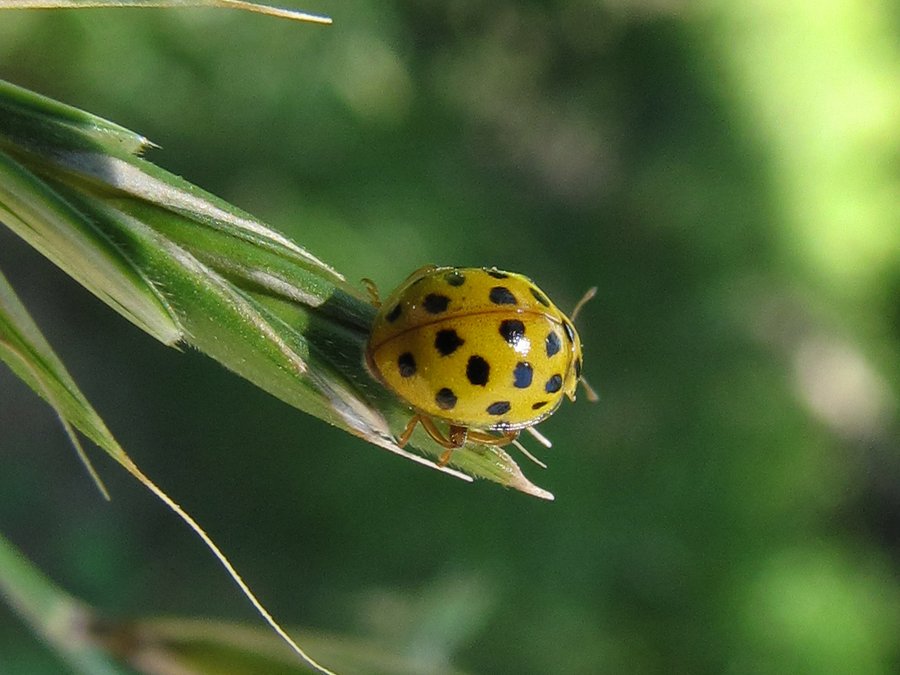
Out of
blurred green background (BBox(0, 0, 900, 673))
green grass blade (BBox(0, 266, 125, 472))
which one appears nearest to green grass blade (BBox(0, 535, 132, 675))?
green grass blade (BBox(0, 266, 125, 472))

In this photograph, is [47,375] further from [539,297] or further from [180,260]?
[539,297]

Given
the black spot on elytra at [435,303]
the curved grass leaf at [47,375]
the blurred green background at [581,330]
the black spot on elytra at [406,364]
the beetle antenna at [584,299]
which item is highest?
the blurred green background at [581,330]

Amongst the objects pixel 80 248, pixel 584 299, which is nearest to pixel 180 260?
pixel 80 248

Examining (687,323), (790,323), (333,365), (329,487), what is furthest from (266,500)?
(790,323)

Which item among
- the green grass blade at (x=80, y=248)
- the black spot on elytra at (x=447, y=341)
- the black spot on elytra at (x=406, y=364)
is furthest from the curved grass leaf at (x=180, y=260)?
the black spot on elytra at (x=447, y=341)

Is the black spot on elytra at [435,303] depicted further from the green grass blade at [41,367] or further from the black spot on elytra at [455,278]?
the green grass blade at [41,367]

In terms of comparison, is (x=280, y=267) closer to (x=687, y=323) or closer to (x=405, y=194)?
(x=405, y=194)
